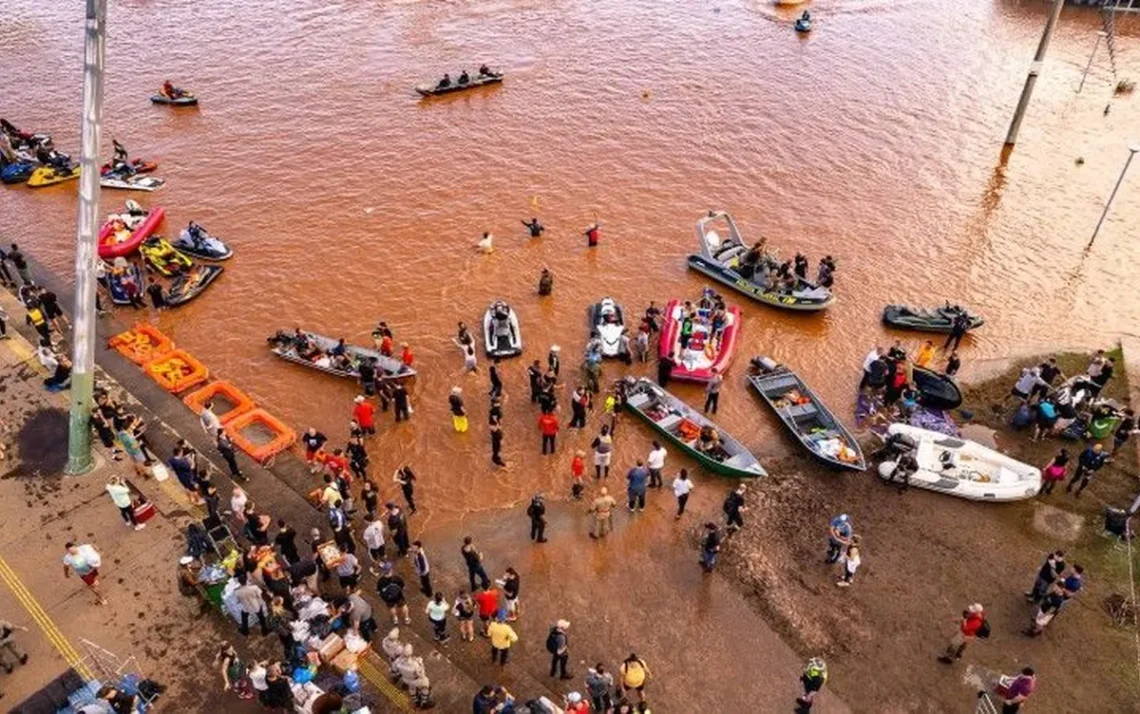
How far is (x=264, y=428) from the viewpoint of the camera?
803 inches

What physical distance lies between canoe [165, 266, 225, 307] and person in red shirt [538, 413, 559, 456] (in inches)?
541

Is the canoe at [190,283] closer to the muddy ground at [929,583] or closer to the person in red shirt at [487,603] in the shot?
the person in red shirt at [487,603]

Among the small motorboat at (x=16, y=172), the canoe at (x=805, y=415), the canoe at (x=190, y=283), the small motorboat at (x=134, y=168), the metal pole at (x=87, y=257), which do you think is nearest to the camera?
the metal pole at (x=87, y=257)

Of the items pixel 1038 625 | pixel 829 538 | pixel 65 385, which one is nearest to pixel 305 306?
pixel 65 385

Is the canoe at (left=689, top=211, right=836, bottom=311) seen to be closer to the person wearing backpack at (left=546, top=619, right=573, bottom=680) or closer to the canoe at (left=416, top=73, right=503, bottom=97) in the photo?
the person wearing backpack at (left=546, top=619, right=573, bottom=680)

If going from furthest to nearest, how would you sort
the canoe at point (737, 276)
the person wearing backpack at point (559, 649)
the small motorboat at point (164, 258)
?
the small motorboat at point (164, 258), the canoe at point (737, 276), the person wearing backpack at point (559, 649)

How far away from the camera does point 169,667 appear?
13.5 metres

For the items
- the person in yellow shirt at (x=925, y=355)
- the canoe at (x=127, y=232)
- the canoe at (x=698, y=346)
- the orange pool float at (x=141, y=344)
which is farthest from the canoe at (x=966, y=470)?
the canoe at (x=127, y=232)

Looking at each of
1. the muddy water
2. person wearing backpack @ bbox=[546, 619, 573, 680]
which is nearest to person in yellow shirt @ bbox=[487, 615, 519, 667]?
person wearing backpack @ bbox=[546, 619, 573, 680]

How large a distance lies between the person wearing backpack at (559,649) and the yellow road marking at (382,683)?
8.64 feet

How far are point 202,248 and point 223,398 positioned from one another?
27.6ft

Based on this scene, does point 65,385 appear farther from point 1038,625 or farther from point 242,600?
point 1038,625

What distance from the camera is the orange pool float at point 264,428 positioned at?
1881 cm

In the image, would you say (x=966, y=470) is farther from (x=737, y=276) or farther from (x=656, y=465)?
(x=737, y=276)
